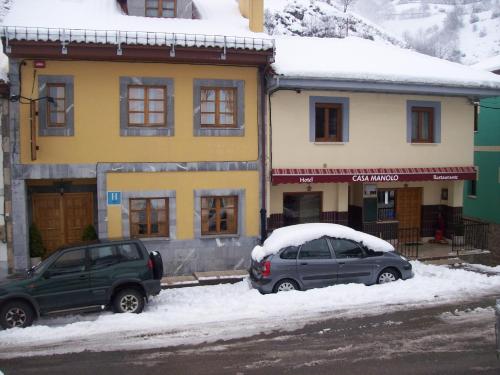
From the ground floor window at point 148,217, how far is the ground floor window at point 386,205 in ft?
26.1

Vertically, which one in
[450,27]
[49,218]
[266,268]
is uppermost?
[450,27]

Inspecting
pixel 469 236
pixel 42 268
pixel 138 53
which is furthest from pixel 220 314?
pixel 469 236

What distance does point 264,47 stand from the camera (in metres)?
15.4

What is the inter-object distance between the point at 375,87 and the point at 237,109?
14.6ft

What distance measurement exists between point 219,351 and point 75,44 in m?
9.27

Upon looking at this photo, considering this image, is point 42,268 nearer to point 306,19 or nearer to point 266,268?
point 266,268

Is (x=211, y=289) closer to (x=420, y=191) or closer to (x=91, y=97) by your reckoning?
(x=91, y=97)

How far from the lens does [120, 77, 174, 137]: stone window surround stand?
50.1 ft

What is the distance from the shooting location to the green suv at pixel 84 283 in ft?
36.0

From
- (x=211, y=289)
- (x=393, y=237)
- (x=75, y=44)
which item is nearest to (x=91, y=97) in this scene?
(x=75, y=44)

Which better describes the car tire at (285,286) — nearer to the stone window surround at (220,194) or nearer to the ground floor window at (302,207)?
the stone window surround at (220,194)

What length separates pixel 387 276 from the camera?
13734mm

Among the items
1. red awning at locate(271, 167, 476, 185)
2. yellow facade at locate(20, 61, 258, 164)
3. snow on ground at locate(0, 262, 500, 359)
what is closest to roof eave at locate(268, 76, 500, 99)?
yellow facade at locate(20, 61, 258, 164)

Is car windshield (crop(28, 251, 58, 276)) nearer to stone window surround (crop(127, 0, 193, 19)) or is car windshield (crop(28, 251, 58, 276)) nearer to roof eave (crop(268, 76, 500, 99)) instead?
Result: roof eave (crop(268, 76, 500, 99))
